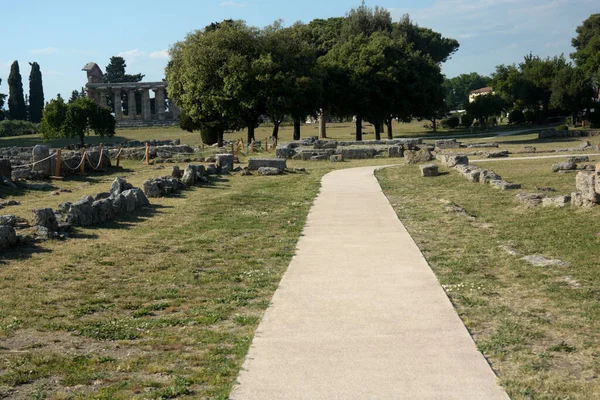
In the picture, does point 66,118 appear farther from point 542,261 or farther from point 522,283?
point 522,283

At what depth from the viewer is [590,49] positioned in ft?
246

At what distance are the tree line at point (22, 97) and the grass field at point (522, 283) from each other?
291 ft

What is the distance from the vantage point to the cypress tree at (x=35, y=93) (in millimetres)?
96062

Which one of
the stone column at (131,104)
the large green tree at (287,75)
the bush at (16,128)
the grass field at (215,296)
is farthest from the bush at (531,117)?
the grass field at (215,296)

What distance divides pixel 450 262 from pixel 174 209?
353 inches

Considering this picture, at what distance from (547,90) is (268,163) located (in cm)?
5178

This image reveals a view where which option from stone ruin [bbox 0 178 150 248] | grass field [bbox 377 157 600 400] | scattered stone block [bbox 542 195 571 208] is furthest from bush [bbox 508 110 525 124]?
stone ruin [bbox 0 178 150 248]

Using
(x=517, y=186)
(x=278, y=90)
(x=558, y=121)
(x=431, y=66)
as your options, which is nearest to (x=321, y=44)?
(x=431, y=66)

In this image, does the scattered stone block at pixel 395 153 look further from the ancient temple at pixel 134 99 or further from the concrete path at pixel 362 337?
the ancient temple at pixel 134 99

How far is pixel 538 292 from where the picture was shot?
325 inches

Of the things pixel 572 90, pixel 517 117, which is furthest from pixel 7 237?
pixel 517 117

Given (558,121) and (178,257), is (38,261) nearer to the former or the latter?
(178,257)

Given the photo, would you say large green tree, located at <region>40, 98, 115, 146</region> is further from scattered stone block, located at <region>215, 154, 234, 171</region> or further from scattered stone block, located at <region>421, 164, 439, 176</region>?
scattered stone block, located at <region>421, 164, 439, 176</region>

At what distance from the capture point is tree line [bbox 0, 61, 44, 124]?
310 feet
